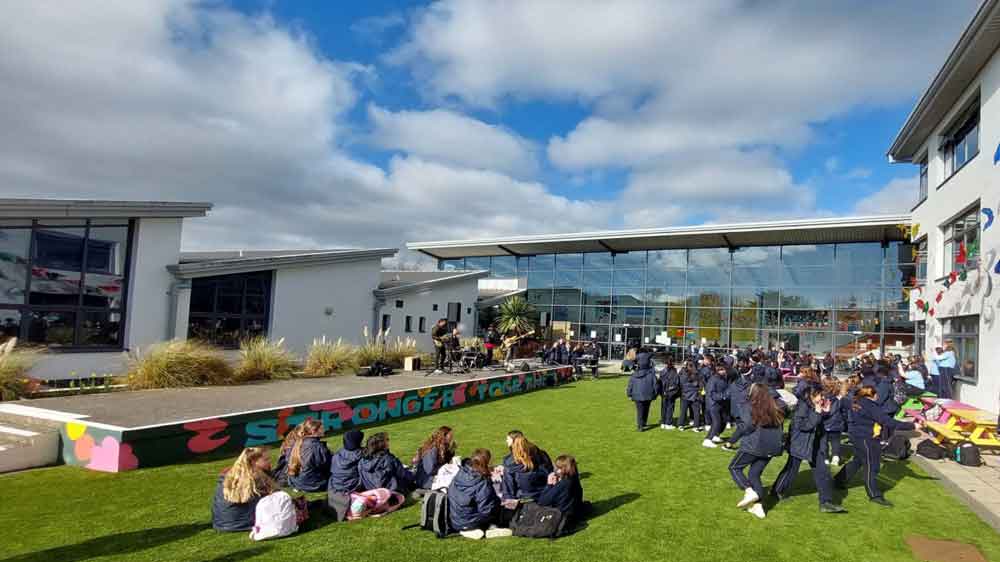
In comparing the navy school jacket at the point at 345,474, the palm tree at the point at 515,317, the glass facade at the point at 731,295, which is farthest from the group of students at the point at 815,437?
the palm tree at the point at 515,317

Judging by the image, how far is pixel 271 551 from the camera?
5086 millimetres

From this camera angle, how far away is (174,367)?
12148 millimetres

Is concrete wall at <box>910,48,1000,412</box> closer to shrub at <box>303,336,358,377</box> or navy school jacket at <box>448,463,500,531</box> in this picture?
navy school jacket at <box>448,463,500,531</box>

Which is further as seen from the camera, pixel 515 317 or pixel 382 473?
pixel 515 317

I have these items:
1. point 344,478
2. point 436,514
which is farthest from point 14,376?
point 436,514

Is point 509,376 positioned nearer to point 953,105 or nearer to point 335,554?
point 335,554

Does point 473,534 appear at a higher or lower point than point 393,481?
lower

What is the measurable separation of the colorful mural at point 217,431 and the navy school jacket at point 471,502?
4652 mm

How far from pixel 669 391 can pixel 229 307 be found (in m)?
13.6

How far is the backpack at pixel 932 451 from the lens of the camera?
9.24 meters

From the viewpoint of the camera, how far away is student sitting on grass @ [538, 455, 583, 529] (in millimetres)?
5805

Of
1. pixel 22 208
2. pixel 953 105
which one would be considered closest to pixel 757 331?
pixel 953 105

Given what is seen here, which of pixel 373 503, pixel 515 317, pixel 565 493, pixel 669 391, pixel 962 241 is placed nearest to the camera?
pixel 565 493

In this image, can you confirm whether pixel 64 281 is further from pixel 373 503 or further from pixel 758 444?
pixel 758 444
